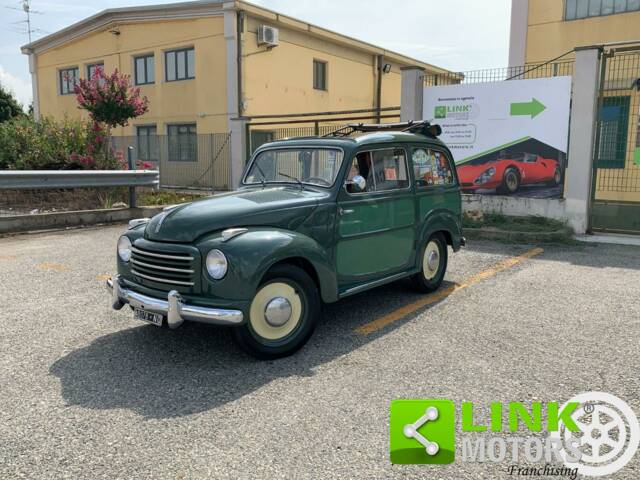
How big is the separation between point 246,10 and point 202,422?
1785cm

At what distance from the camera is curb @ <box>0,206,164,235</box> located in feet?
Answer: 32.4

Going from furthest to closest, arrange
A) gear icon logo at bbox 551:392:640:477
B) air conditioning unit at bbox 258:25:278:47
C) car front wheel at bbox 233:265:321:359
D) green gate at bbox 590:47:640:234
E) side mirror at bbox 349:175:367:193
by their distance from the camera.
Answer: air conditioning unit at bbox 258:25:278:47
green gate at bbox 590:47:640:234
side mirror at bbox 349:175:367:193
car front wheel at bbox 233:265:321:359
gear icon logo at bbox 551:392:640:477

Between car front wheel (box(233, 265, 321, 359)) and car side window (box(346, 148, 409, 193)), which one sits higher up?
car side window (box(346, 148, 409, 193))

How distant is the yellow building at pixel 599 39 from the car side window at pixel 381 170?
6433 mm

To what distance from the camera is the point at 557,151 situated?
393 inches

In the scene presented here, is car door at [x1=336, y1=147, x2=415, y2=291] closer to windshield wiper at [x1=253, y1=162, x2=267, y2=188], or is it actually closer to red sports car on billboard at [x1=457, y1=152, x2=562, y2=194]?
→ windshield wiper at [x1=253, y1=162, x2=267, y2=188]

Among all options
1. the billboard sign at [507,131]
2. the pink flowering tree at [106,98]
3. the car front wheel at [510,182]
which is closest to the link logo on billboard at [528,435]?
the billboard sign at [507,131]

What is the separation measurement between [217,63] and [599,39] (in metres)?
12.6

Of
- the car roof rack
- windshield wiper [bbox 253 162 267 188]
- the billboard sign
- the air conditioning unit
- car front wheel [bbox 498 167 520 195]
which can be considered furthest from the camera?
the air conditioning unit

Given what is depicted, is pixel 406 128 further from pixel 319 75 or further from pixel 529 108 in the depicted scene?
pixel 319 75

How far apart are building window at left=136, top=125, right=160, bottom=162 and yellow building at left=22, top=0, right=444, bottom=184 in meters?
0.11

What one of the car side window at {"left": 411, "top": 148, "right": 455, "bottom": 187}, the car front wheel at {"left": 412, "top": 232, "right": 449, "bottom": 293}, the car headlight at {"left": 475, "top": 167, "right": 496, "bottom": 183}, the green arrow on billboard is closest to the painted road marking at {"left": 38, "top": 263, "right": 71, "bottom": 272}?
the car front wheel at {"left": 412, "top": 232, "right": 449, "bottom": 293}

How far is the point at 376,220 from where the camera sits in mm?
Result: 5285

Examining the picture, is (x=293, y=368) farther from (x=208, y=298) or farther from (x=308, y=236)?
(x=308, y=236)
